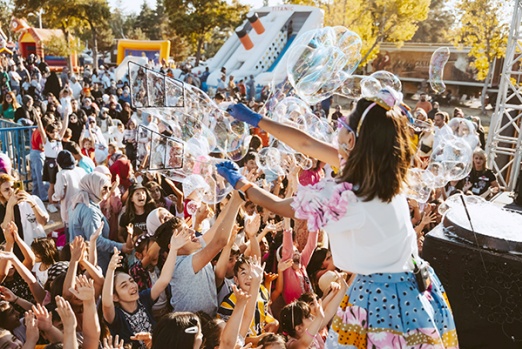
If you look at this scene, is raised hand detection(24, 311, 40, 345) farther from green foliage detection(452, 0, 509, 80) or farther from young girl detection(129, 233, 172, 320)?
green foliage detection(452, 0, 509, 80)

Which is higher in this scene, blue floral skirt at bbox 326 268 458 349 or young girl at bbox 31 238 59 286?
blue floral skirt at bbox 326 268 458 349

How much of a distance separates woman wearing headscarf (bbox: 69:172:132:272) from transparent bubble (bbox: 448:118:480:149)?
16.2ft

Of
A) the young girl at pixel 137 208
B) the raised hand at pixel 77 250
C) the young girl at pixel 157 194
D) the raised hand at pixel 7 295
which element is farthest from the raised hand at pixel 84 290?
the young girl at pixel 157 194

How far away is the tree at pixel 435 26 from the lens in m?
49.6

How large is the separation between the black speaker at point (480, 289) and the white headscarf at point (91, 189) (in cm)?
273

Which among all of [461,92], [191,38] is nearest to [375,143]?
[461,92]

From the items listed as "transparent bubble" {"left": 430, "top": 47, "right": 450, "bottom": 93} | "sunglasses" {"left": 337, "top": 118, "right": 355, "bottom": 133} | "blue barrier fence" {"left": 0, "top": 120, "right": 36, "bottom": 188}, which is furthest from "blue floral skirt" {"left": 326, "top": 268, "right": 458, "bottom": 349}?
"blue barrier fence" {"left": 0, "top": 120, "right": 36, "bottom": 188}

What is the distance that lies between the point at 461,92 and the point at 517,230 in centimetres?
2743

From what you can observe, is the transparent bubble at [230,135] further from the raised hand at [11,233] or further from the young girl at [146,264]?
the raised hand at [11,233]

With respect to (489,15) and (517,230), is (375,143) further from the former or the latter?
(489,15)

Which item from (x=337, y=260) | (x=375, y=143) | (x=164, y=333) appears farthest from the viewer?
(x=164, y=333)

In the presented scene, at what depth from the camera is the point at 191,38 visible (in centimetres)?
3316

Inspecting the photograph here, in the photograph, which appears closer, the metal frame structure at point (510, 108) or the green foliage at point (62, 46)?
the metal frame structure at point (510, 108)

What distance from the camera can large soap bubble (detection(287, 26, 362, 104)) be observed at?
341 cm
